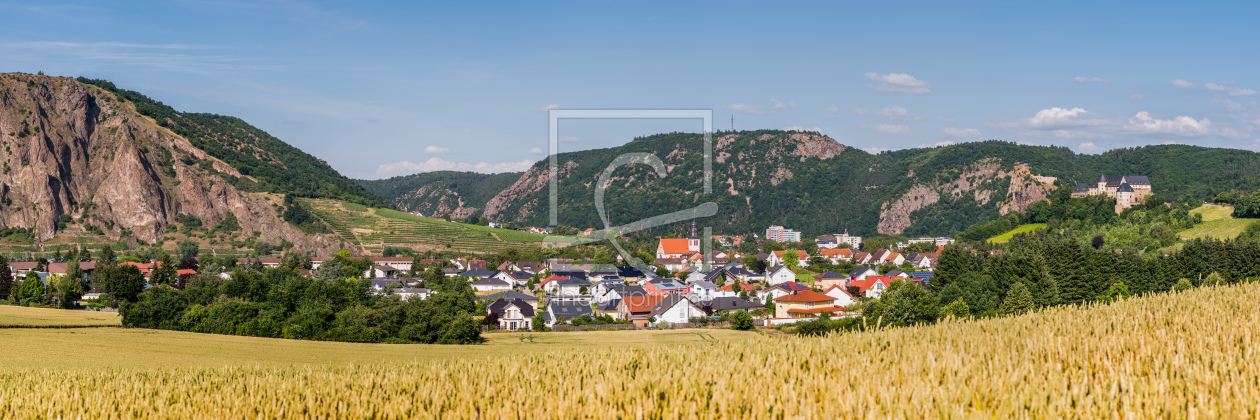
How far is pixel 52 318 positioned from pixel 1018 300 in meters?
49.1

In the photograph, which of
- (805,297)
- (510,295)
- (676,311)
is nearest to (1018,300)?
(805,297)

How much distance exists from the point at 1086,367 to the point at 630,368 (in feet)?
13.7

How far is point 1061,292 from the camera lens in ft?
139

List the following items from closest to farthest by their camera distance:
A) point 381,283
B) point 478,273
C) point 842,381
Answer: point 842,381 < point 381,283 < point 478,273

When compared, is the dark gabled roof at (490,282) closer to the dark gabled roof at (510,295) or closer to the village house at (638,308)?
the dark gabled roof at (510,295)

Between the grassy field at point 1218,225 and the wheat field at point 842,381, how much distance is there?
8625cm

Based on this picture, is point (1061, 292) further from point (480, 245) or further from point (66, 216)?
point (66, 216)

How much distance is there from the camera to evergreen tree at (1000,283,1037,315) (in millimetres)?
37263

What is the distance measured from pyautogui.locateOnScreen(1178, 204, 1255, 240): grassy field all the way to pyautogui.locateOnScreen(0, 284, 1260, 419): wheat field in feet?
283

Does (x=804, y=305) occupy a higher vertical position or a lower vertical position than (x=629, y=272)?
higher

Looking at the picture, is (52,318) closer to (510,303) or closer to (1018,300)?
(510,303)

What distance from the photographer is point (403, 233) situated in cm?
12569

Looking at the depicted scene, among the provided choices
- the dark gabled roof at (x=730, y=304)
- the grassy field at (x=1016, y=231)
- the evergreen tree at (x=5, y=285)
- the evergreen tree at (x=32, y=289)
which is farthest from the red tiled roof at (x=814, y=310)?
the grassy field at (x=1016, y=231)

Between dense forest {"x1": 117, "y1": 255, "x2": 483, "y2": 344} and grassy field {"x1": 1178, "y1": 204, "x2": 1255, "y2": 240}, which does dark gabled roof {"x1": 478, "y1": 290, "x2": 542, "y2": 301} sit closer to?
dense forest {"x1": 117, "y1": 255, "x2": 483, "y2": 344}
